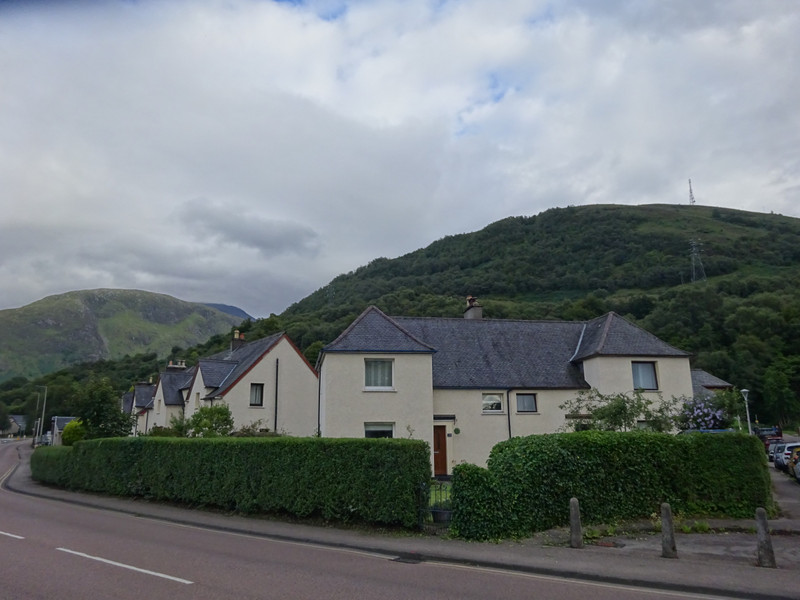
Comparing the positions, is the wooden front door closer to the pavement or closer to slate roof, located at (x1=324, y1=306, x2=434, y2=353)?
slate roof, located at (x1=324, y1=306, x2=434, y2=353)

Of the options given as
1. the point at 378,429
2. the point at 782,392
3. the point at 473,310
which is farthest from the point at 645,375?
the point at 782,392

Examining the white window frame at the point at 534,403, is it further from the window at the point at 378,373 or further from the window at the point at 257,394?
the window at the point at 257,394

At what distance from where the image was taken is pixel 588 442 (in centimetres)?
1434

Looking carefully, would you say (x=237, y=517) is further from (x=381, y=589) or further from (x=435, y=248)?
(x=435, y=248)

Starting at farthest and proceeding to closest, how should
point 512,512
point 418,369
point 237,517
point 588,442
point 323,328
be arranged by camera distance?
point 323,328 < point 418,369 < point 237,517 < point 588,442 < point 512,512

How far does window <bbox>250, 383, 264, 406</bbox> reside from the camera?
32.6m

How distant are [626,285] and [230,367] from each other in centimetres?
8886

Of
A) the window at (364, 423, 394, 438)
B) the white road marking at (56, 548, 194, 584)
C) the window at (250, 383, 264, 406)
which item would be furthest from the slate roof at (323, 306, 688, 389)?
the white road marking at (56, 548, 194, 584)

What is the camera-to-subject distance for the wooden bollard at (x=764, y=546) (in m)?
10.3

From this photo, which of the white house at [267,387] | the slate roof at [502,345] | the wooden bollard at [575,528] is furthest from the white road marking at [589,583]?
the white house at [267,387]

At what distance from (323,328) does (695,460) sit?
60156 millimetres

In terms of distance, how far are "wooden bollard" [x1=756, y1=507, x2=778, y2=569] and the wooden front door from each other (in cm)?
1692

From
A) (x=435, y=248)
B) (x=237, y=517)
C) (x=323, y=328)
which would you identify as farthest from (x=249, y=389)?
(x=435, y=248)

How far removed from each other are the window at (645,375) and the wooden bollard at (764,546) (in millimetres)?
17539
